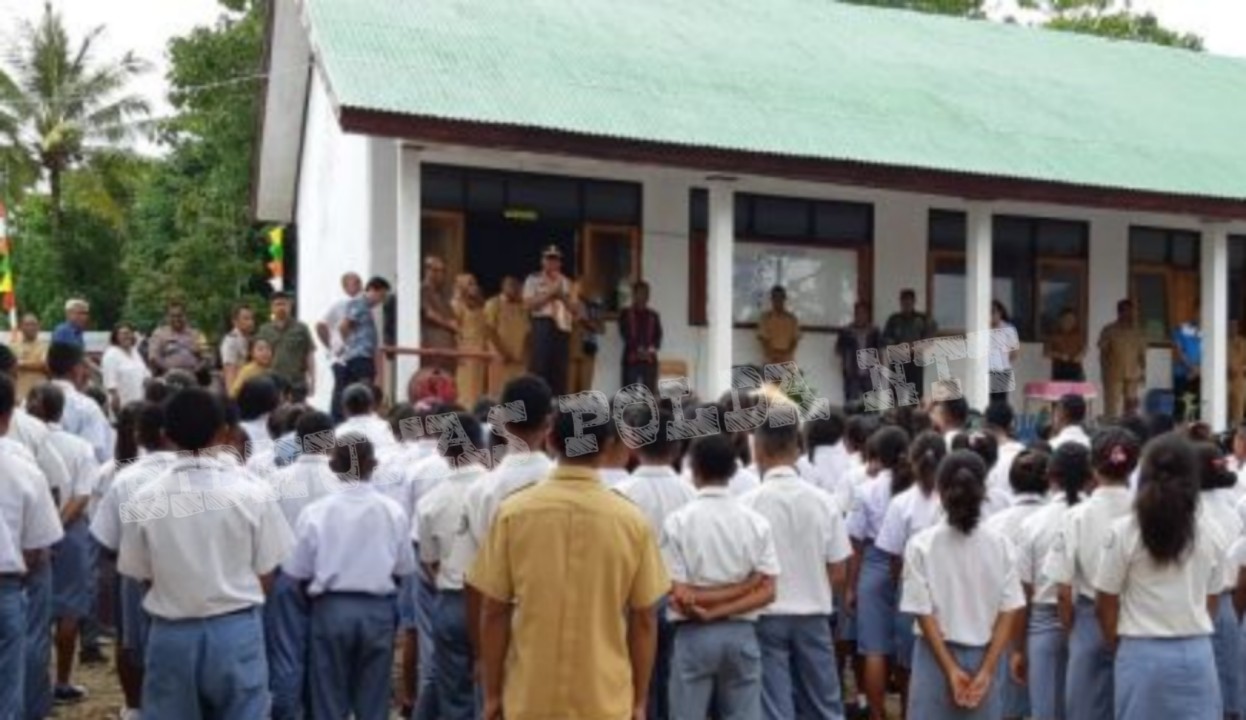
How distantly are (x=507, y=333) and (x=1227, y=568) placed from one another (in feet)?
25.8

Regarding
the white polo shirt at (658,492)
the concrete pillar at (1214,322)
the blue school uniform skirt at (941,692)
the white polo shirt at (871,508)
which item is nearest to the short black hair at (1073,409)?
the white polo shirt at (871,508)

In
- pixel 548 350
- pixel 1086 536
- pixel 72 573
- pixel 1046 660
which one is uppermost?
pixel 548 350

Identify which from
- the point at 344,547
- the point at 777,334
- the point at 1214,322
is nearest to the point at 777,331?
the point at 777,334

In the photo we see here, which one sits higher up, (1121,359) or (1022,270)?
(1022,270)

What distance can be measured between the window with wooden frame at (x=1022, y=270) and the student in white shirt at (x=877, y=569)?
9368 millimetres

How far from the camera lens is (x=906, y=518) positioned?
Result: 7301 millimetres

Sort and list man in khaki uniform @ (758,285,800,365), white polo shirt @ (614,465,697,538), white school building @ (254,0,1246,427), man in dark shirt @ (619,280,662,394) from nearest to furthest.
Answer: white polo shirt @ (614,465,697,538), white school building @ (254,0,1246,427), man in dark shirt @ (619,280,662,394), man in khaki uniform @ (758,285,800,365)

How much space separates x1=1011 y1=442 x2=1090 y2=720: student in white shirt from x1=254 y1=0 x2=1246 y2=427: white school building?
664 cm

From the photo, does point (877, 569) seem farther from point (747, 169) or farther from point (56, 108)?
point (56, 108)

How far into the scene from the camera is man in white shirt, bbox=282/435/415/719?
257 inches

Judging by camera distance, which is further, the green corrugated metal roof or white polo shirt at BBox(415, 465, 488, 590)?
the green corrugated metal roof

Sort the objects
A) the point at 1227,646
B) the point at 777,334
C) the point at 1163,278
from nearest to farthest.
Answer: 1. the point at 1227,646
2. the point at 777,334
3. the point at 1163,278

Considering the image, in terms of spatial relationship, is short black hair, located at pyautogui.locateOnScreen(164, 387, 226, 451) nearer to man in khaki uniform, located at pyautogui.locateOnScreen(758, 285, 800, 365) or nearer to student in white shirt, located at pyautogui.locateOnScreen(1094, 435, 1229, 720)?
student in white shirt, located at pyautogui.locateOnScreen(1094, 435, 1229, 720)

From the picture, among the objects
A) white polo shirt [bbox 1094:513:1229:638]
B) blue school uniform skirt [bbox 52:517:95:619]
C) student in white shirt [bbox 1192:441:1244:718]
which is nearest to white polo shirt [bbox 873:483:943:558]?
student in white shirt [bbox 1192:441:1244:718]
